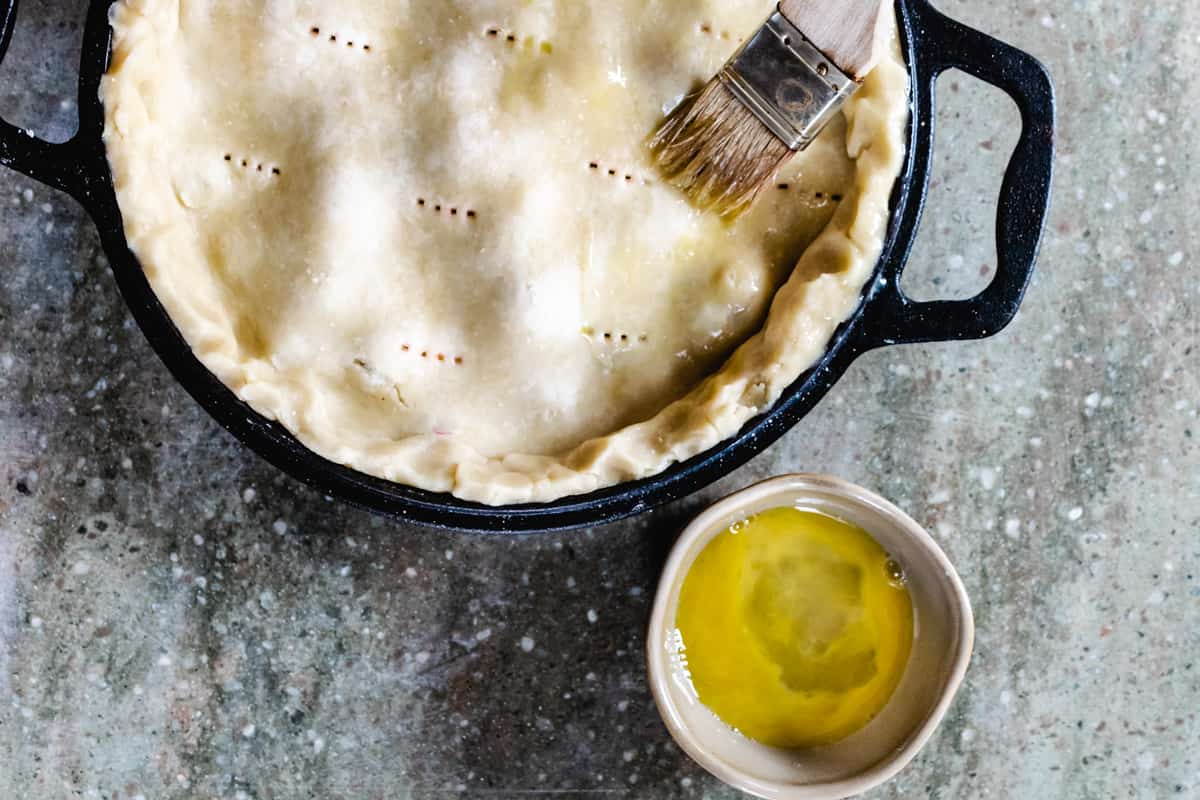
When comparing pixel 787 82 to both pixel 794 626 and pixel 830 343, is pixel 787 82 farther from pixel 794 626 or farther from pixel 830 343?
pixel 794 626

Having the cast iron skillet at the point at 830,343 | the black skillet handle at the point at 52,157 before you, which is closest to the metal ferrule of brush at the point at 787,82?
the cast iron skillet at the point at 830,343

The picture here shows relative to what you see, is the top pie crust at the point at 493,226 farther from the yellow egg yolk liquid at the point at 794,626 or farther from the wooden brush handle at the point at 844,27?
the yellow egg yolk liquid at the point at 794,626

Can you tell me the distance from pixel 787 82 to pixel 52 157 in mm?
692

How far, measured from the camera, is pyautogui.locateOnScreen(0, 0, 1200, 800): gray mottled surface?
4.33 feet

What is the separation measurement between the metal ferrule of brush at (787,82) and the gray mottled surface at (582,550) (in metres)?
0.40

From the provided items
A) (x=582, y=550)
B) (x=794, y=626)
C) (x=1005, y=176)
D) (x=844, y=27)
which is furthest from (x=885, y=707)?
(x=844, y=27)

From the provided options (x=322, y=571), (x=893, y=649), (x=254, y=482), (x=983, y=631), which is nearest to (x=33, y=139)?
(x=254, y=482)

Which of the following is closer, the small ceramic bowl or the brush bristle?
the brush bristle

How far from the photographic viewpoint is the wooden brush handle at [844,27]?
3.18 ft

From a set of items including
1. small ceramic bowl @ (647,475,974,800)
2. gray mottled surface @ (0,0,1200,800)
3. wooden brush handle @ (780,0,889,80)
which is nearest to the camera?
wooden brush handle @ (780,0,889,80)

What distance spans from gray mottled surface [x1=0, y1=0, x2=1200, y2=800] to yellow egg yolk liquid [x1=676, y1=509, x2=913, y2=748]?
0.14 meters

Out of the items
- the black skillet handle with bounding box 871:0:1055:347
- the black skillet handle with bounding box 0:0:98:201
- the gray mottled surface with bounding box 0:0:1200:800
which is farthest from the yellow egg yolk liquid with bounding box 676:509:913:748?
the black skillet handle with bounding box 0:0:98:201

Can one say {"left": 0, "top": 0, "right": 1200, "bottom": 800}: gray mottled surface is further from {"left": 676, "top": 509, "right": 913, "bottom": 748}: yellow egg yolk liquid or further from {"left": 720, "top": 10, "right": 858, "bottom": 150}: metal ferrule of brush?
{"left": 720, "top": 10, "right": 858, "bottom": 150}: metal ferrule of brush

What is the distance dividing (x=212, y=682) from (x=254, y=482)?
0.25 metres
